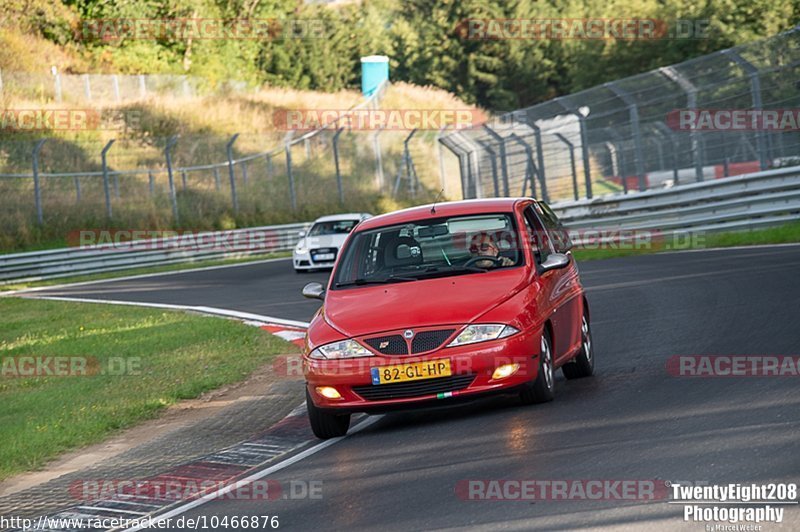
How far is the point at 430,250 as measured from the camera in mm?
10062

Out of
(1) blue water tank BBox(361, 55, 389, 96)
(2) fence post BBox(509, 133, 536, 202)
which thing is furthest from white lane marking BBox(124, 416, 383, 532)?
(1) blue water tank BBox(361, 55, 389, 96)

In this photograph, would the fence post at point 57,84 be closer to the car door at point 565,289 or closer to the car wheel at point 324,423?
the car door at point 565,289

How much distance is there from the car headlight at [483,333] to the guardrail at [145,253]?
24.4m

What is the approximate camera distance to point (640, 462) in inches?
278

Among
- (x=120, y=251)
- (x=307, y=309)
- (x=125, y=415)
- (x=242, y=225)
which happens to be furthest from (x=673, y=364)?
(x=242, y=225)

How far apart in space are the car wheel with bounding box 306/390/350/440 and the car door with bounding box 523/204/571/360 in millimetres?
1621

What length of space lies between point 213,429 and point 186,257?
28117 millimetres

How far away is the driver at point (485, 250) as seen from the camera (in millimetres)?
9828

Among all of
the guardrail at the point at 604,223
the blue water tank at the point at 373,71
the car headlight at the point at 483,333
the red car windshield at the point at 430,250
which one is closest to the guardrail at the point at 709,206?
the guardrail at the point at 604,223

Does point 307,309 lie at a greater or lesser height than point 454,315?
lesser

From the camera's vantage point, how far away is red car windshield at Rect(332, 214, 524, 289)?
9.84 meters

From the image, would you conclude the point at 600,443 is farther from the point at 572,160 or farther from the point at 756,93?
the point at 572,160

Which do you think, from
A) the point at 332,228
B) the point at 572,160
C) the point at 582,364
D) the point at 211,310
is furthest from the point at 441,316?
the point at 572,160

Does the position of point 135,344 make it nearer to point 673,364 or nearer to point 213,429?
point 213,429
